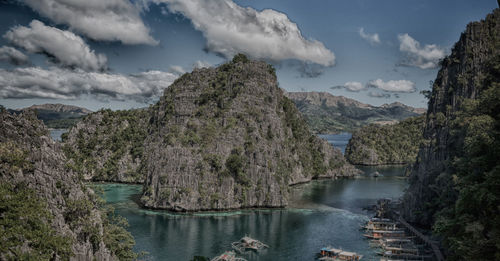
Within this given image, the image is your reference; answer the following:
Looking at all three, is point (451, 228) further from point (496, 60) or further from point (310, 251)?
point (496, 60)

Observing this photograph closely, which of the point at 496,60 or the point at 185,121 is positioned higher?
the point at 496,60

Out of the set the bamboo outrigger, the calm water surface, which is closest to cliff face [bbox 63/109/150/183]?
the calm water surface

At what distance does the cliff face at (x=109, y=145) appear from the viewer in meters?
120

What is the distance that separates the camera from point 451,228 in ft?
135

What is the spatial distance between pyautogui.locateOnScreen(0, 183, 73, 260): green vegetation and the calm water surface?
2847cm

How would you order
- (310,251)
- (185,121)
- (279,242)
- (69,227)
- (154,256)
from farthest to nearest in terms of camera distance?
1. (185,121)
2. (279,242)
3. (310,251)
4. (154,256)
5. (69,227)

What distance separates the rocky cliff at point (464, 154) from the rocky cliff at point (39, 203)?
33.9 metres

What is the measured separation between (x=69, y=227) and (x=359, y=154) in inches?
7020

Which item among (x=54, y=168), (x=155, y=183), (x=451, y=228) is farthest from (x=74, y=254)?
(x=155, y=183)

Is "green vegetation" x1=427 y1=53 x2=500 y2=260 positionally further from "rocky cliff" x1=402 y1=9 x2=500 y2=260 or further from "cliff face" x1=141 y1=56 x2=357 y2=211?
"cliff face" x1=141 y1=56 x2=357 y2=211

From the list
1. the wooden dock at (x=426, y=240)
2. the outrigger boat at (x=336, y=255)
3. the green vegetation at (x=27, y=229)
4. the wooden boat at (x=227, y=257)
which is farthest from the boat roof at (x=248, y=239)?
the green vegetation at (x=27, y=229)

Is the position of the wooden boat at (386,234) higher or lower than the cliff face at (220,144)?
lower

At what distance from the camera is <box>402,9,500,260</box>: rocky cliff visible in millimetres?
33750

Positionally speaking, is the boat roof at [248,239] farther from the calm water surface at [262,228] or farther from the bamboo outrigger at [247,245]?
the calm water surface at [262,228]
